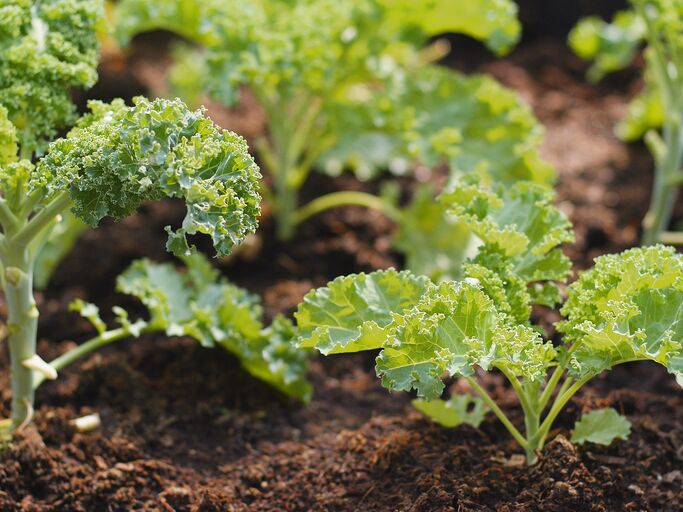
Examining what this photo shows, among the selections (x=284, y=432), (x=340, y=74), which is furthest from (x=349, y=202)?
(x=284, y=432)

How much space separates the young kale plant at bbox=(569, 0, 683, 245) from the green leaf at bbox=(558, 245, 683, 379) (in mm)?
1379

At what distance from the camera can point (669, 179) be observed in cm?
374

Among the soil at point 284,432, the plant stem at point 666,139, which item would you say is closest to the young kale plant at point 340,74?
the soil at point 284,432

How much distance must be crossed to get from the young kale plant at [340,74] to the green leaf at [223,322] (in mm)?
739

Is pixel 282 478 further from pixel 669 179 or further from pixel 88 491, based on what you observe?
pixel 669 179

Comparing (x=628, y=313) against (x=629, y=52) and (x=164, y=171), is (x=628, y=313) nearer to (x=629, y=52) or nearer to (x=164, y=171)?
(x=164, y=171)

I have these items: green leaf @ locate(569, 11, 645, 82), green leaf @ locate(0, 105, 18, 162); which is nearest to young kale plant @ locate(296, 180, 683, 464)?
green leaf @ locate(0, 105, 18, 162)

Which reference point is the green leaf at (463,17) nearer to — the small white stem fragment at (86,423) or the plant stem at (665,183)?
the plant stem at (665,183)

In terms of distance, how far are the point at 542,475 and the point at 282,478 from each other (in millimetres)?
773

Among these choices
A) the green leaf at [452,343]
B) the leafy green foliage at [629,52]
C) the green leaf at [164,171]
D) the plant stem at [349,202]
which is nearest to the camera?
the green leaf at [164,171]

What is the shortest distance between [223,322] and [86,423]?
1.74ft

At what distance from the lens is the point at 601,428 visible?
263 centimetres

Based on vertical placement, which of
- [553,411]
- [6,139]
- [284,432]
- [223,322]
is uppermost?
[6,139]

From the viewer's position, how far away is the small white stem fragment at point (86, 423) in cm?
285
